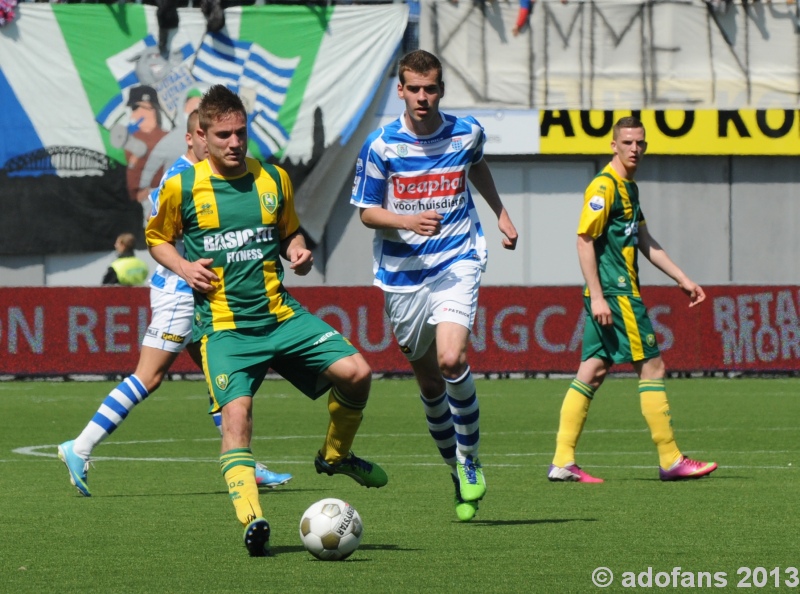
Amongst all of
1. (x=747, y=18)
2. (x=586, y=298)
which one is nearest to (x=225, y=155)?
(x=586, y=298)

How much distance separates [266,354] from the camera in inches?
271

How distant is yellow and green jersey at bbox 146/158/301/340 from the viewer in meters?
6.91

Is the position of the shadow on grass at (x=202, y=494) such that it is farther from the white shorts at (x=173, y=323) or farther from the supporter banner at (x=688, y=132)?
the supporter banner at (x=688, y=132)

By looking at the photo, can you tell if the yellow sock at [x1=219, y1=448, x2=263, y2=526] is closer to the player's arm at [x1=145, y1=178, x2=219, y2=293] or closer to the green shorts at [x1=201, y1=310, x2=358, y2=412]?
the green shorts at [x1=201, y1=310, x2=358, y2=412]

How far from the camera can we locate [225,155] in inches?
271

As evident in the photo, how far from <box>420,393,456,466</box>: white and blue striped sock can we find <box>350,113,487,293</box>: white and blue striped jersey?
2.02ft

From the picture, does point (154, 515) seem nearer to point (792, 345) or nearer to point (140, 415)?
point (140, 415)

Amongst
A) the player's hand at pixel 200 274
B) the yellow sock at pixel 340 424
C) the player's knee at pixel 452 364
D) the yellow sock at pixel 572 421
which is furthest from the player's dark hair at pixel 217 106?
the yellow sock at pixel 572 421

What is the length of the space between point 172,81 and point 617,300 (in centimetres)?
1861

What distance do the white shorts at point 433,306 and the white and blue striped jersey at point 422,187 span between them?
5 cm

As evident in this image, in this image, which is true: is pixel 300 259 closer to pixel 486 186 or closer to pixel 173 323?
pixel 486 186

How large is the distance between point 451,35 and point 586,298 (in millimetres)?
18518

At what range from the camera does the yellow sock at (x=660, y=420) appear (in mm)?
9688

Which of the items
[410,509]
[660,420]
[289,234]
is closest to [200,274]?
[289,234]
